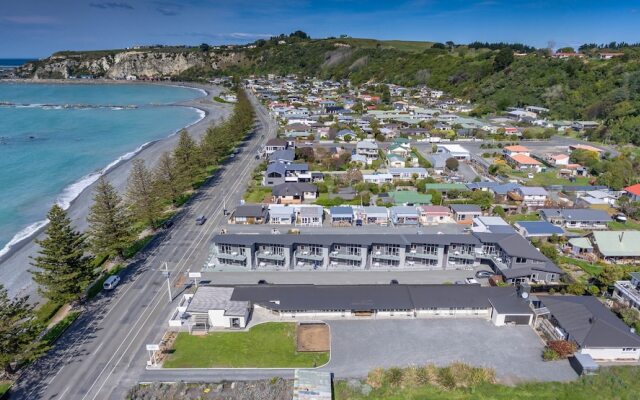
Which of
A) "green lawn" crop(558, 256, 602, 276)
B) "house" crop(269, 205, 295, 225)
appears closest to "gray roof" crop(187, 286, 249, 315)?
"house" crop(269, 205, 295, 225)

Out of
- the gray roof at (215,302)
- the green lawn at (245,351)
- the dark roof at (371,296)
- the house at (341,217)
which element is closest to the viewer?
the green lawn at (245,351)

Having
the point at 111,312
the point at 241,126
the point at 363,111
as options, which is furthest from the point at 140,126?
the point at 111,312

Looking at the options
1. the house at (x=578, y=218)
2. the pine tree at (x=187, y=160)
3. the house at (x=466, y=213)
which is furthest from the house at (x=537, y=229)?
the pine tree at (x=187, y=160)

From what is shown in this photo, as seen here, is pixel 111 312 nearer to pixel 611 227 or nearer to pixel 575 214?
pixel 575 214

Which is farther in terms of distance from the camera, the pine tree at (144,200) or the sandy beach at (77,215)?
the pine tree at (144,200)

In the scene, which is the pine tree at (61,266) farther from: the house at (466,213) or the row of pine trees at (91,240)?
the house at (466,213)

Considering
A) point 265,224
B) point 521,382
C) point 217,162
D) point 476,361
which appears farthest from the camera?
point 217,162

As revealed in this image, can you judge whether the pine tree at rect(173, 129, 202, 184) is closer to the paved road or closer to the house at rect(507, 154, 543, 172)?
the paved road
